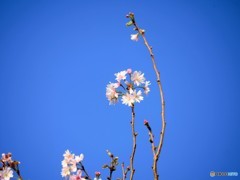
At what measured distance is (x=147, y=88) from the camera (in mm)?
3439

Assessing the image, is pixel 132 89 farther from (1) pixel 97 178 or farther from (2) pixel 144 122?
(1) pixel 97 178

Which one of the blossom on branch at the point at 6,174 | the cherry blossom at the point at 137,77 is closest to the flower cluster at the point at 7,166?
the blossom on branch at the point at 6,174

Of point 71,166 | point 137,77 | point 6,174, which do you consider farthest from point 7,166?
point 137,77

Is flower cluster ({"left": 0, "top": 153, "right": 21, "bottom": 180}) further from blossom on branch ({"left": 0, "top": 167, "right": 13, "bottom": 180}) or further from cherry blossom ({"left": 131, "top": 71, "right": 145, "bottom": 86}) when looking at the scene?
cherry blossom ({"left": 131, "top": 71, "right": 145, "bottom": 86})

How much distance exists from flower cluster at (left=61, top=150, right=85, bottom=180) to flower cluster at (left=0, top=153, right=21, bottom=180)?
618 millimetres

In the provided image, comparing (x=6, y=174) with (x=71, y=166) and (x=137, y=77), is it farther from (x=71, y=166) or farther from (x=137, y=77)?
(x=137, y=77)

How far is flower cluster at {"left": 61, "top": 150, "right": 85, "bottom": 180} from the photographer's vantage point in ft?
10.7

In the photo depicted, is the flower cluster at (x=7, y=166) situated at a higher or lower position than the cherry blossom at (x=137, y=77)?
lower

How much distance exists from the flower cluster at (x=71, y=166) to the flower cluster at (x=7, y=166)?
62 centimetres

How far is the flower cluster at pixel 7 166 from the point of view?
3293mm

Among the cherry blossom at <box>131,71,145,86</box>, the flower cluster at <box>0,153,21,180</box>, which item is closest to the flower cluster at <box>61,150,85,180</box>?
the flower cluster at <box>0,153,21,180</box>

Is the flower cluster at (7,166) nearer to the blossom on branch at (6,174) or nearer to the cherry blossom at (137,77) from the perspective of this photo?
the blossom on branch at (6,174)

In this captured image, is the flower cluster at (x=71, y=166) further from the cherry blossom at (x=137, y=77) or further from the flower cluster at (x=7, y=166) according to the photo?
the cherry blossom at (x=137, y=77)

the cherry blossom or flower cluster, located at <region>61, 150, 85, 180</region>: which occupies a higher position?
the cherry blossom
